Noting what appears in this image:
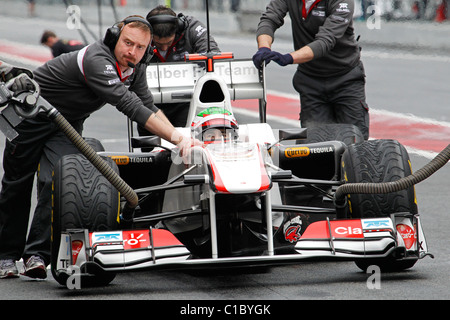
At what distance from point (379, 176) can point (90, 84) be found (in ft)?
6.62

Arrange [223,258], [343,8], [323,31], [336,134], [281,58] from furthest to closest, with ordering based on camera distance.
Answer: [343,8] < [323,31] < [281,58] < [336,134] < [223,258]

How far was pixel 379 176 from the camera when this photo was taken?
647 cm

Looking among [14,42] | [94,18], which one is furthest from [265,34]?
[94,18]

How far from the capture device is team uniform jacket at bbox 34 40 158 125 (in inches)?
258

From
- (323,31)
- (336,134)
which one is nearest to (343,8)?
(323,31)

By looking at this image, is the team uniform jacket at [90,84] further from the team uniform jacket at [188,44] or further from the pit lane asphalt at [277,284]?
the team uniform jacket at [188,44]

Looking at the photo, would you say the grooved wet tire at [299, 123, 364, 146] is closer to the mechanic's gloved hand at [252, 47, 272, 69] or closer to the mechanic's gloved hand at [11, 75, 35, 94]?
the mechanic's gloved hand at [252, 47, 272, 69]

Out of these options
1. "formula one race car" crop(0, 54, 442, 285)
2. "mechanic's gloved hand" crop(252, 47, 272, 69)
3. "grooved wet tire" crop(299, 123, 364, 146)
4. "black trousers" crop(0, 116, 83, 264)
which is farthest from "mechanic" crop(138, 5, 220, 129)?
"black trousers" crop(0, 116, 83, 264)

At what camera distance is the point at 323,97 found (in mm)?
9023

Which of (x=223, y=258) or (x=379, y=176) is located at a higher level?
(x=379, y=176)

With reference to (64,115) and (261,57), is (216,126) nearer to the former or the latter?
(64,115)

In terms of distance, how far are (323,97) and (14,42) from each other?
21.7 meters

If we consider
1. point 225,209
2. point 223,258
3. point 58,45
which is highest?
point 58,45

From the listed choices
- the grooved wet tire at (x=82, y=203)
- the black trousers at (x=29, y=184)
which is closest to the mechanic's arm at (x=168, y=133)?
the grooved wet tire at (x=82, y=203)
